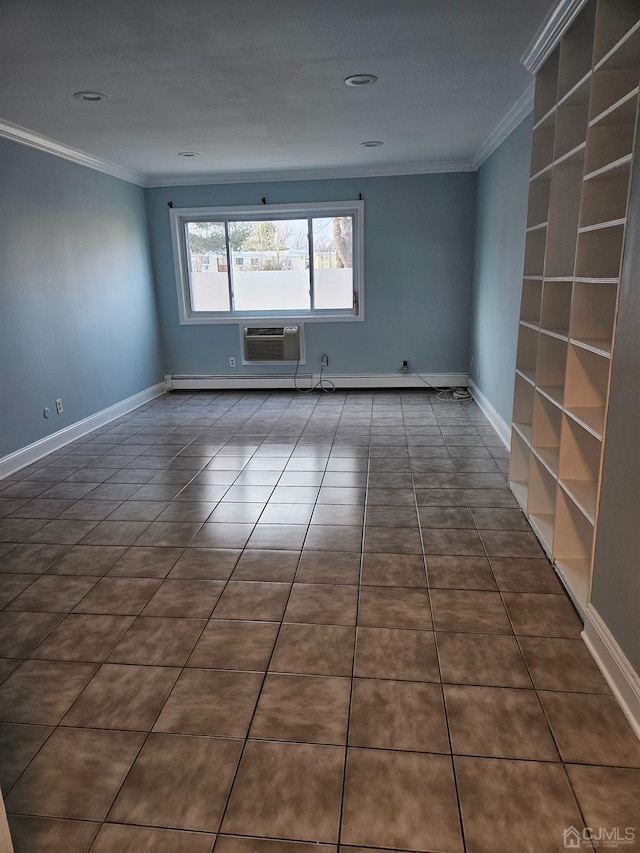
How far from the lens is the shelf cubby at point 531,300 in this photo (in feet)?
10.2

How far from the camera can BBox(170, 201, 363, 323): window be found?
616cm

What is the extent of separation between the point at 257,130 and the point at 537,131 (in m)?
2.14

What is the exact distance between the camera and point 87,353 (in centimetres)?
496

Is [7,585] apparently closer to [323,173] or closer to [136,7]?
[136,7]

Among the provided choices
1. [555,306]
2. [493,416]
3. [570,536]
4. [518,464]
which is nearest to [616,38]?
[555,306]

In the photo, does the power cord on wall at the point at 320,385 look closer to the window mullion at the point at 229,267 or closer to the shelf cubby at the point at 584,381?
the window mullion at the point at 229,267

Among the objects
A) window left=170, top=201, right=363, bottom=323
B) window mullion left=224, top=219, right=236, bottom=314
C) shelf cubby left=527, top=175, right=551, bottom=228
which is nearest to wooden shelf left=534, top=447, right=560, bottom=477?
shelf cubby left=527, top=175, right=551, bottom=228

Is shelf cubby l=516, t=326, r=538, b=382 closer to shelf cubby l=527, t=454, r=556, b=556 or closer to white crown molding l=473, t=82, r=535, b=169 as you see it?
shelf cubby l=527, t=454, r=556, b=556

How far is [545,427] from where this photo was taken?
9.25 ft

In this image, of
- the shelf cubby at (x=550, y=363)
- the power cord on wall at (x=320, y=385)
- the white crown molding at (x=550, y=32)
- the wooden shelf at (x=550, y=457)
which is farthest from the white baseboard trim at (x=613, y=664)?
the power cord on wall at (x=320, y=385)

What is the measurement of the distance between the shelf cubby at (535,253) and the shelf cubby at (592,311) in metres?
0.83

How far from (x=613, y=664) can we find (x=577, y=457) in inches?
34.7

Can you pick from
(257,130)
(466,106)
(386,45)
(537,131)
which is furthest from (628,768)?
(257,130)

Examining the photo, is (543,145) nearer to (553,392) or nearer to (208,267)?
(553,392)
